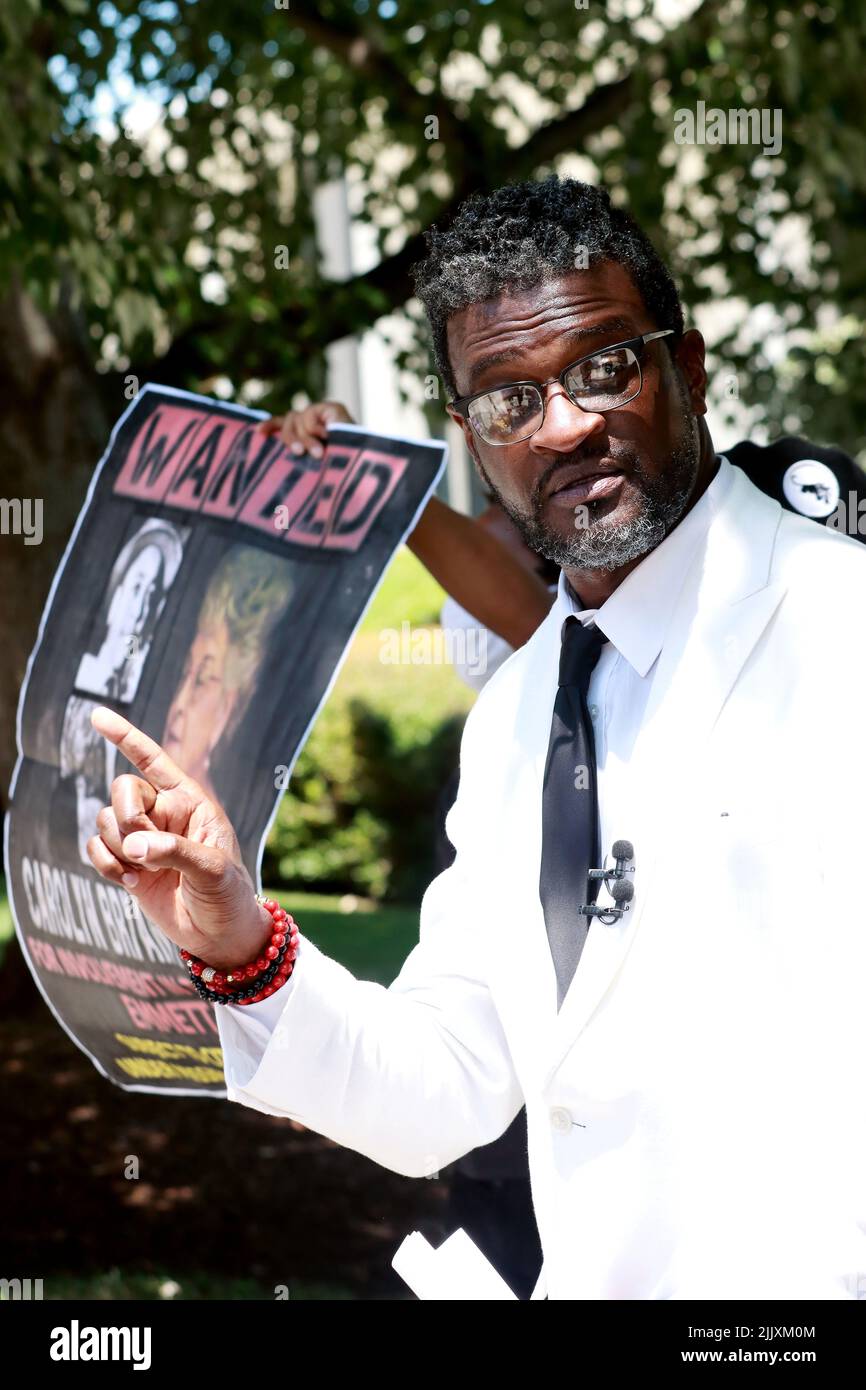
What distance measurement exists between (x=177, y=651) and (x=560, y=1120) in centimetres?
172

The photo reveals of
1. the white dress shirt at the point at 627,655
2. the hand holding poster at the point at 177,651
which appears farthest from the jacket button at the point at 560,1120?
the hand holding poster at the point at 177,651

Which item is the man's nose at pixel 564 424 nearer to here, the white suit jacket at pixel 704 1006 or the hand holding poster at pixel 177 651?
the white suit jacket at pixel 704 1006

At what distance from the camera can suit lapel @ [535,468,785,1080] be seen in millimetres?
1909

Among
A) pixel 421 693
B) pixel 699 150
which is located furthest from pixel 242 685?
pixel 421 693

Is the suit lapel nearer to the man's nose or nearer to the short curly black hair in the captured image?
the man's nose

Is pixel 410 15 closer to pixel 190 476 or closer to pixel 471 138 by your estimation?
pixel 471 138

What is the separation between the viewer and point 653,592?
213 centimetres

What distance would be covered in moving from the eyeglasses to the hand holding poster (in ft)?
3.38

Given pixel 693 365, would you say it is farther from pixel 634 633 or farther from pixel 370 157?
pixel 370 157

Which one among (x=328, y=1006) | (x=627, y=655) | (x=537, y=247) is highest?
(x=537, y=247)

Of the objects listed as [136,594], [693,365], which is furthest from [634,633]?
[136,594]

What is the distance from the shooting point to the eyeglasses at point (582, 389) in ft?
7.00

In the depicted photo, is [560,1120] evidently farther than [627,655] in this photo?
No
